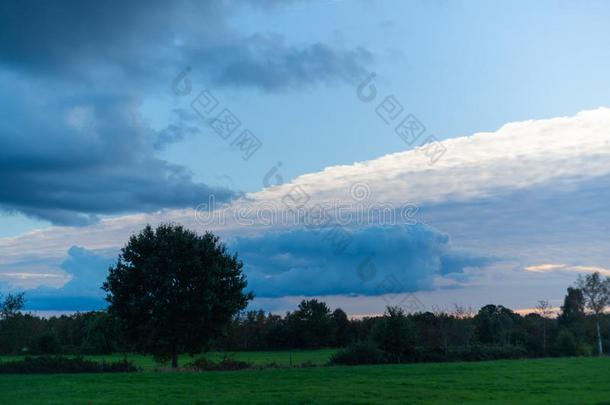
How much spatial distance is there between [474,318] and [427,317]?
26.5ft

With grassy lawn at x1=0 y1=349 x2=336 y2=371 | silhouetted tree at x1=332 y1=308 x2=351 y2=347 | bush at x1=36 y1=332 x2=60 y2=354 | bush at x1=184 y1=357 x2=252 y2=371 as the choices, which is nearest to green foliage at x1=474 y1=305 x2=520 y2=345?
grassy lawn at x1=0 y1=349 x2=336 y2=371

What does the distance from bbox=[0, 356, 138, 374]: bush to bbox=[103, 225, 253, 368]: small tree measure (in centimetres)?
249

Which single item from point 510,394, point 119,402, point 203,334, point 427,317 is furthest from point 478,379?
point 427,317

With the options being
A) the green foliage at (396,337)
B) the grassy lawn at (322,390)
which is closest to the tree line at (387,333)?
the green foliage at (396,337)

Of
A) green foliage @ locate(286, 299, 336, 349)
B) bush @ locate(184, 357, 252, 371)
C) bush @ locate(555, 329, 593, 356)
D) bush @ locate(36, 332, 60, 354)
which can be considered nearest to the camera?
bush @ locate(184, 357, 252, 371)

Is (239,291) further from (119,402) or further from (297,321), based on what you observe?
(297,321)

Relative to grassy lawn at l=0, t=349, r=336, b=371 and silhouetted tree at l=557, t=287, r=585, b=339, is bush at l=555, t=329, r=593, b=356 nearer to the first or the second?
silhouetted tree at l=557, t=287, r=585, b=339

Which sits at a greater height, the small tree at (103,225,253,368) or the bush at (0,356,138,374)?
the small tree at (103,225,253,368)

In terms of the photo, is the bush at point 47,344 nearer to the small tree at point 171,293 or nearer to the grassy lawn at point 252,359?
the grassy lawn at point 252,359

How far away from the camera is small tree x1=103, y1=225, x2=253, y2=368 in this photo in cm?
4903

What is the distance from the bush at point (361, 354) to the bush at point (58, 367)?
64.7 feet

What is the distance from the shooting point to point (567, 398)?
24.8 meters

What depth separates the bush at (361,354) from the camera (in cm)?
5731

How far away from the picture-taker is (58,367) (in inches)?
1949
